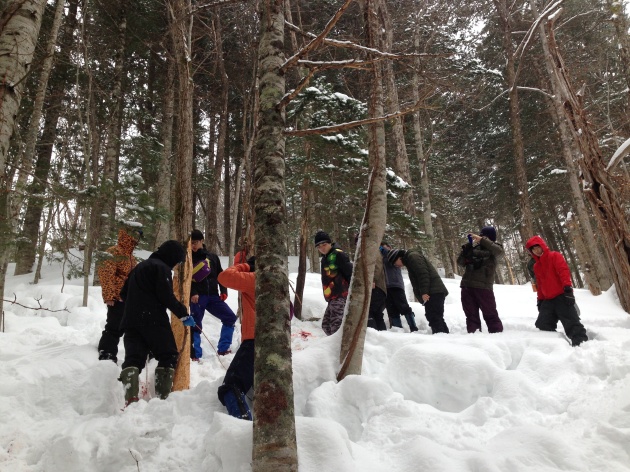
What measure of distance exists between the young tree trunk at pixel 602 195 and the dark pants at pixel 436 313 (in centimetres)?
247

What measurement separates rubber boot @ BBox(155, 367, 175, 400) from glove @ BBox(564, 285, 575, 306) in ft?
16.3

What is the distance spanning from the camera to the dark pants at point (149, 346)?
365 cm

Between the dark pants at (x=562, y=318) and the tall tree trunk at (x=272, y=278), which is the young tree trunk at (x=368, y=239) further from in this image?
the dark pants at (x=562, y=318)

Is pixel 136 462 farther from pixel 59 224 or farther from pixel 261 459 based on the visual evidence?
pixel 59 224

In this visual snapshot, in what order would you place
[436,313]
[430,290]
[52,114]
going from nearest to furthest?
[436,313] → [430,290] → [52,114]

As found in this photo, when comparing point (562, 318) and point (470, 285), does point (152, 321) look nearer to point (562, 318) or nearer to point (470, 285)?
point (470, 285)

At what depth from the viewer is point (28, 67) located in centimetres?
312

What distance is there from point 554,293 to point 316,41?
15.8 feet

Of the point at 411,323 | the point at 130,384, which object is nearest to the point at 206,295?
the point at 130,384

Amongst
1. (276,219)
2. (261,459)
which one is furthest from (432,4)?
(261,459)

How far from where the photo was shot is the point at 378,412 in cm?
307

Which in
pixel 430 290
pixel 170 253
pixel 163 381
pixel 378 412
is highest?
pixel 170 253

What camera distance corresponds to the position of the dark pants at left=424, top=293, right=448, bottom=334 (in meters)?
6.05

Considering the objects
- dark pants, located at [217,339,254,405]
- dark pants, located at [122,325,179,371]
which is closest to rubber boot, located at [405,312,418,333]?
dark pants, located at [217,339,254,405]
